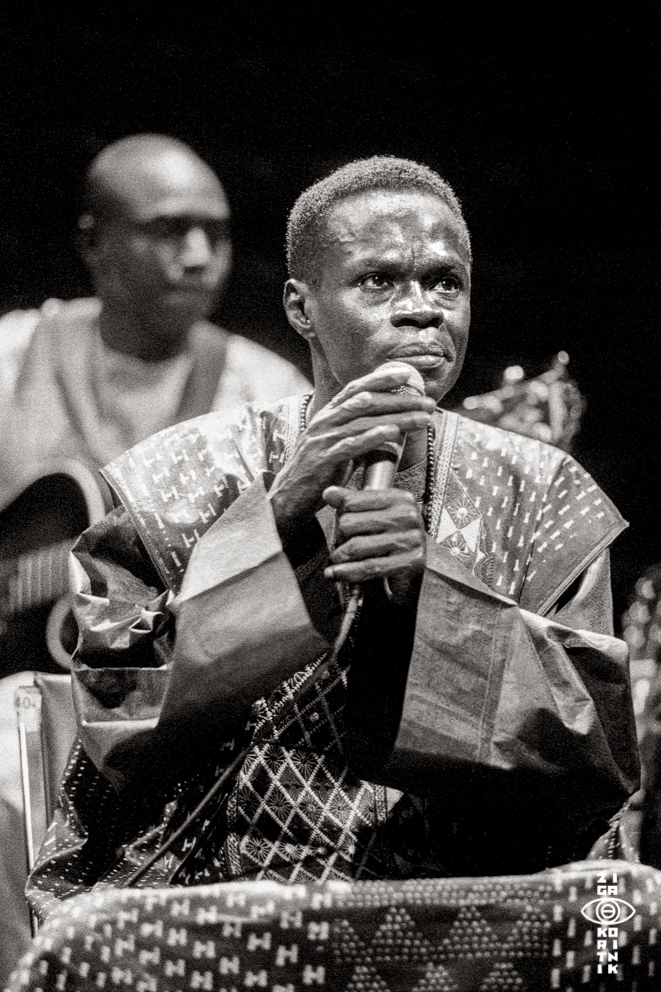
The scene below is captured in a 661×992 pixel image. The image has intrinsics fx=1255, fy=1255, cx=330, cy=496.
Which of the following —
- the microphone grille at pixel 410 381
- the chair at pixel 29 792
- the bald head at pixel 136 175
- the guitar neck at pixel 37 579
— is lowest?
the chair at pixel 29 792

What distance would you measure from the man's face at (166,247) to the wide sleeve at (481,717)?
134 cm

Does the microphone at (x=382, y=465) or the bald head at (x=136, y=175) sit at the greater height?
the bald head at (x=136, y=175)

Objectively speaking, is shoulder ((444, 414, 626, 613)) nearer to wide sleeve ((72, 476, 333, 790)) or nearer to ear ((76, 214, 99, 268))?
wide sleeve ((72, 476, 333, 790))

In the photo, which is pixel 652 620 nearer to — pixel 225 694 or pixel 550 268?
pixel 550 268

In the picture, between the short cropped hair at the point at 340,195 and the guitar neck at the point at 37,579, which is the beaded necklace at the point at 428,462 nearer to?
the short cropped hair at the point at 340,195

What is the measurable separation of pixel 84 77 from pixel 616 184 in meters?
1.19

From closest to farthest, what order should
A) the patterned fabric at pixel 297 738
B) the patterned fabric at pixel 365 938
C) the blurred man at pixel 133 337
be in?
the patterned fabric at pixel 365 938
the patterned fabric at pixel 297 738
the blurred man at pixel 133 337

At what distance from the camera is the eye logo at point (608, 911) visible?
109 centimetres

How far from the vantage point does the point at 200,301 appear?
269cm

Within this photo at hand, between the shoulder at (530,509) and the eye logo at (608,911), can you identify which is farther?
the shoulder at (530,509)

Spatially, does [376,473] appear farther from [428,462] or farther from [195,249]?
[195,249]

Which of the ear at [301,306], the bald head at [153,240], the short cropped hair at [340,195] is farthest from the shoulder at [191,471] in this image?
the bald head at [153,240]

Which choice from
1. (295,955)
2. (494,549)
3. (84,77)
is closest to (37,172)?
(84,77)

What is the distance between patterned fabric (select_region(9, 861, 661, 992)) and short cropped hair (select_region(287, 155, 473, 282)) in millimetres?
1008
